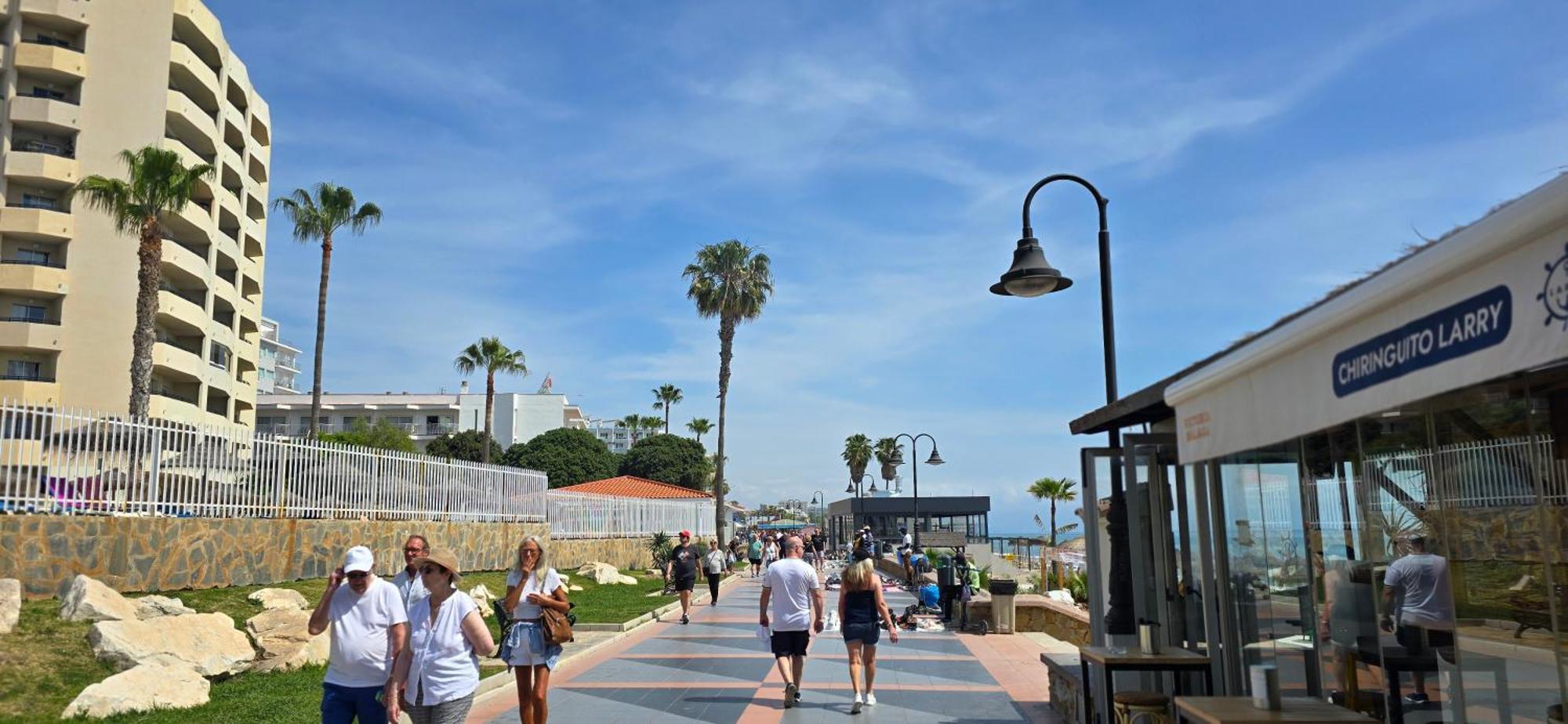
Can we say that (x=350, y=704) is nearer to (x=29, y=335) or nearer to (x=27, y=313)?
(x=29, y=335)

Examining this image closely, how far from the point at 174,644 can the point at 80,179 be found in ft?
120

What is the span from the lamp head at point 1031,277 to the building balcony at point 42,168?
4135cm

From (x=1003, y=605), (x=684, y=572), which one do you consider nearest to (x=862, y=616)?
(x=1003, y=605)

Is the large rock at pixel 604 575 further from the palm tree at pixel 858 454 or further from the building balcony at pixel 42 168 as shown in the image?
the palm tree at pixel 858 454

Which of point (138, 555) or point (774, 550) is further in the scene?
point (774, 550)

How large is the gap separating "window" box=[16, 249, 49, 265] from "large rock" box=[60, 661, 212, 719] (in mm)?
37568

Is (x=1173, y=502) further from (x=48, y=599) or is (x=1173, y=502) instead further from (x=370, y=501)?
(x=370, y=501)

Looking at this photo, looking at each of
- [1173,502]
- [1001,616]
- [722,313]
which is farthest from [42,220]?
[1173,502]

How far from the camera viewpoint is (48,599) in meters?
11.7

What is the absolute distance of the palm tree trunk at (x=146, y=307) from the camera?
24.3 metres

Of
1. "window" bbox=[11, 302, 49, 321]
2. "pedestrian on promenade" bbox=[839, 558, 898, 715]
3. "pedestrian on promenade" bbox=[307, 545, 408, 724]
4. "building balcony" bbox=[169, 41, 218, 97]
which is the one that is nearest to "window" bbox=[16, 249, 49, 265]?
"window" bbox=[11, 302, 49, 321]

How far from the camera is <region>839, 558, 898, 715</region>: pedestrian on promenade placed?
9.60m

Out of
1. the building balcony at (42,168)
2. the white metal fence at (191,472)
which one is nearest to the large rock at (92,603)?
the white metal fence at (191,472)

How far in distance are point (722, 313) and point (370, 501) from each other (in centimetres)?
3018
